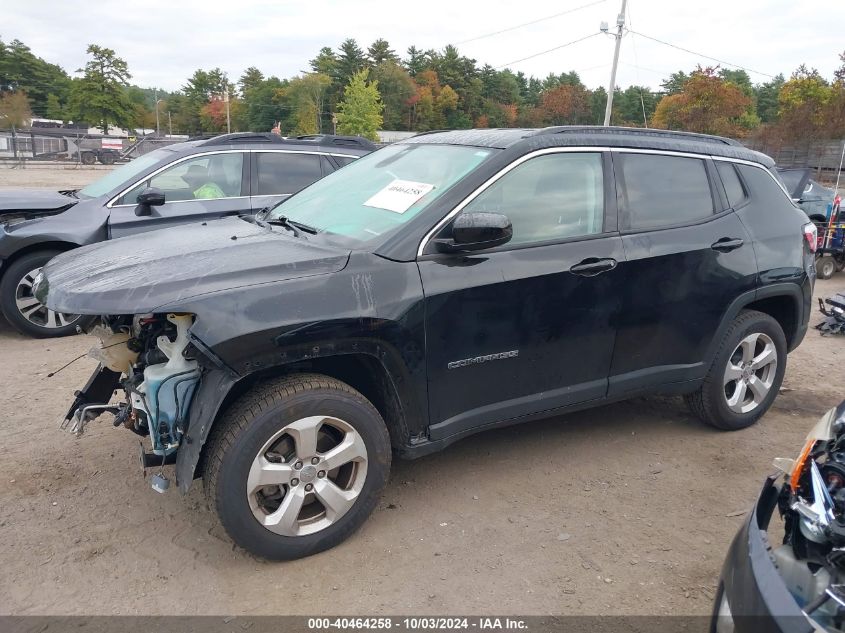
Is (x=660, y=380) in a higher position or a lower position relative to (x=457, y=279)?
lower

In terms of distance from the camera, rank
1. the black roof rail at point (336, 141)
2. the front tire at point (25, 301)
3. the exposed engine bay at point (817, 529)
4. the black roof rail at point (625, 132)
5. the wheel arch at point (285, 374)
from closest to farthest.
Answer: the exposed engine bay at point (817, 529) < the wheel arch at point (285, 374) < the black roof rail at point (625, 132) < the front tire at point (25, 301) < the black roof rail at point (336, 141)

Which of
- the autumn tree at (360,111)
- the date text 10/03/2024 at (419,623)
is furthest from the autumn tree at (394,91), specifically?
the date text 10/03/2024 at (419,623)

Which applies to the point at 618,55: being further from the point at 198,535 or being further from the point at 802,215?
the point at 198,535

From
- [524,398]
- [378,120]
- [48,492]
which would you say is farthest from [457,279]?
[378,120]

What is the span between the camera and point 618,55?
104 ft

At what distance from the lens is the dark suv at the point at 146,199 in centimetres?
608

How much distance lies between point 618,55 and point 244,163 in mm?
29229

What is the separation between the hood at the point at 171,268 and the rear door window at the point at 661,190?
1.73 metres

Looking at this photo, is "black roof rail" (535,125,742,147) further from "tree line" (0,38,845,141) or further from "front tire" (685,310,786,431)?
"tree line" (0,38,845,141)

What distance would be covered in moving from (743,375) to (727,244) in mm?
939

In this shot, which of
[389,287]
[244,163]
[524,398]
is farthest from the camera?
[244,163]

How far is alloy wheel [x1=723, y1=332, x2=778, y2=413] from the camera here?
4371 mm

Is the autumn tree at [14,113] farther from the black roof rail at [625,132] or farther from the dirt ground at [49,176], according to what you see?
the black roof rail at [625,132]

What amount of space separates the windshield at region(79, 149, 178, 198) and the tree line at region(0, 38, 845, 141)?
4485 cm
